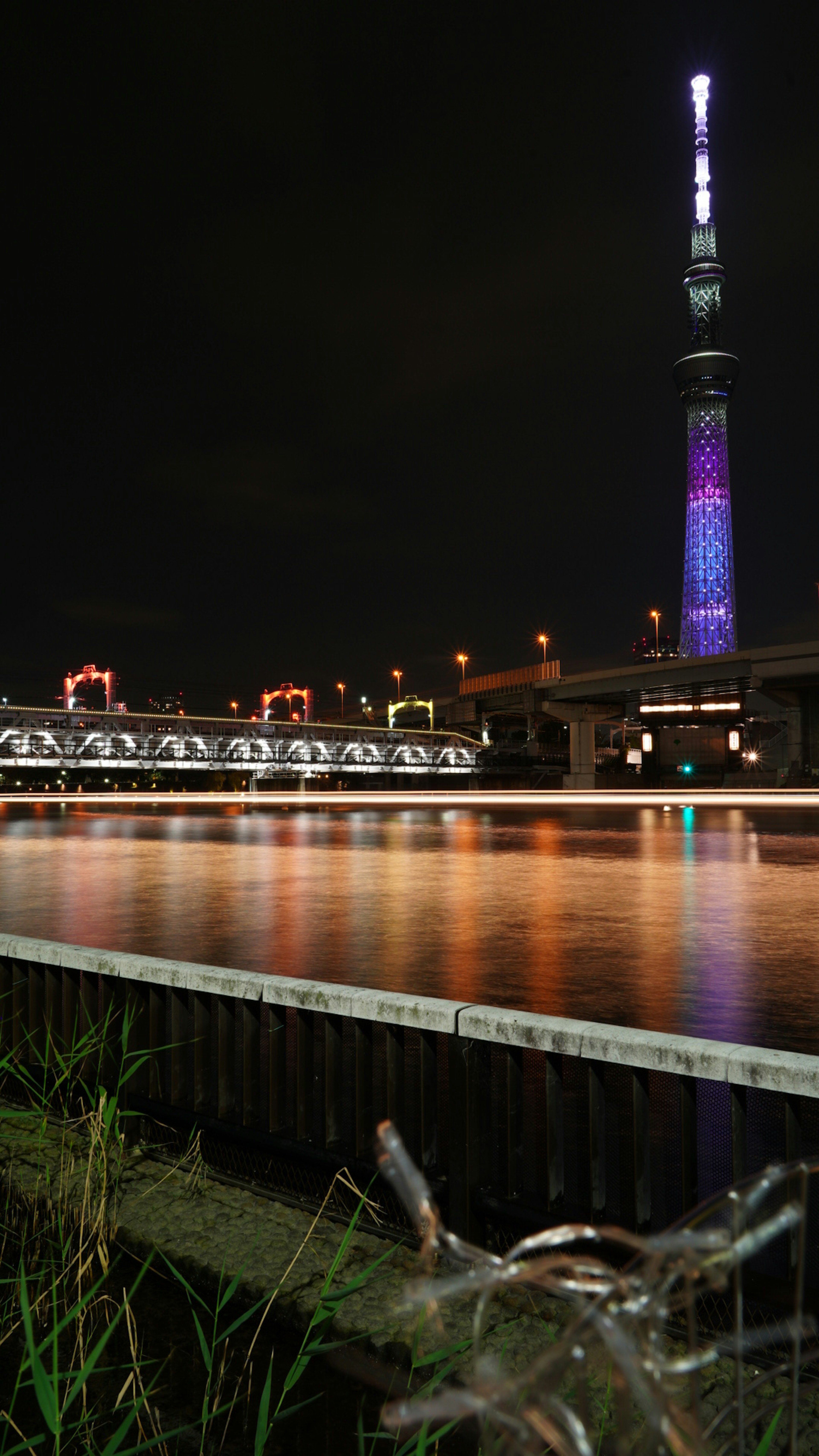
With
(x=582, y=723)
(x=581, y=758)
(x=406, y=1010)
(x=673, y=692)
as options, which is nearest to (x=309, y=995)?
(x=406, y=1010)

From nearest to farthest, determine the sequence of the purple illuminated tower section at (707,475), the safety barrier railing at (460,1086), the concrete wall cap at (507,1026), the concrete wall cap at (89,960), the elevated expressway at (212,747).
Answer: the concrete wall cap at (507,1026) → the safety barrier railing at (460,1086) → the concrete wall cap at (89,960) → the elevated expressway at (212,747) → the purple illuminated tower section at (707,475)

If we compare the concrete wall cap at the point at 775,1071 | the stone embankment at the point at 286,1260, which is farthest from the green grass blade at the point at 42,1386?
the concrete wall cap at the point at 775,1071

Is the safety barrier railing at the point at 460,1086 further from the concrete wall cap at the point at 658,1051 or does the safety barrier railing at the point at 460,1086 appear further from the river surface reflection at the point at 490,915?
the river surface reflection at the point at 490,915

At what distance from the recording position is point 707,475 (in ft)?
581

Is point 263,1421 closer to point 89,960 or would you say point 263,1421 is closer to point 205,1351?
point 205,1351

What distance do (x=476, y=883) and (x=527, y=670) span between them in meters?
93.8

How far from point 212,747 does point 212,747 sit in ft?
0.39

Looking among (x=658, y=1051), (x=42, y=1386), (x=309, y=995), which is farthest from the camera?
(x=309, y=995)

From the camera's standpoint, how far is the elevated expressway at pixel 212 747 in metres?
93.2

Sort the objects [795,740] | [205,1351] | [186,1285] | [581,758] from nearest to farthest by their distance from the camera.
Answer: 1. [205,1351]
2. [186,1285]
3. [795,740]
4. [581,758]

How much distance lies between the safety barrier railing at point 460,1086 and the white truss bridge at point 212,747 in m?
77.8

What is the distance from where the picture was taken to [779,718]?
4053 inches

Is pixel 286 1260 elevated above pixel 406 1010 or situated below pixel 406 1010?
below

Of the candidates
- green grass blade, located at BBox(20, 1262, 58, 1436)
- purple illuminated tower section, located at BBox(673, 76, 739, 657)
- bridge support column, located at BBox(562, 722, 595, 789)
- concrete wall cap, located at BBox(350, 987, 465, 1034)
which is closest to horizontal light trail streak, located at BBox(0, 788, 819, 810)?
bridge support column, located at BBox(562, 722, 595, 789)
